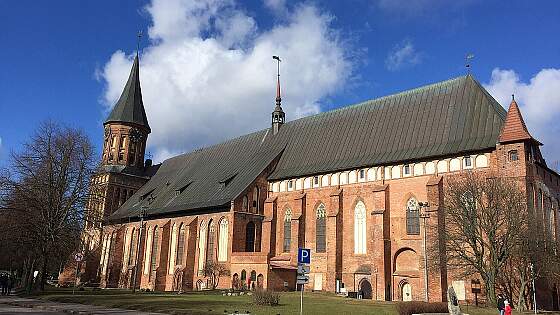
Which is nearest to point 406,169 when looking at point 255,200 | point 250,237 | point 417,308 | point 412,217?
point 412,217

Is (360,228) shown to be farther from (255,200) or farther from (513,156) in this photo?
(513,156)

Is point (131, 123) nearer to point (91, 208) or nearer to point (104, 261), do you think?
point (104, 261)

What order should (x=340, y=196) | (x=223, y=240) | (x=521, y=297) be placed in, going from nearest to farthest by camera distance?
1. (x=521, y=297)
2. (x=340, y=196)
3. (x=223, y=240)

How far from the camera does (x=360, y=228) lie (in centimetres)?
4022

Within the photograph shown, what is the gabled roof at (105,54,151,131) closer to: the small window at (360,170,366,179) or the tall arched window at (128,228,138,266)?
the tall arched window at (128,228,138,266)

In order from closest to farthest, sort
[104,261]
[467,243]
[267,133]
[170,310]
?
[170,310] < [467,243] < [267,133] < [104,261]

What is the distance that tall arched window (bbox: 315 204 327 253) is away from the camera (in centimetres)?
4238

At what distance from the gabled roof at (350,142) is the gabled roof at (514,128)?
858mm

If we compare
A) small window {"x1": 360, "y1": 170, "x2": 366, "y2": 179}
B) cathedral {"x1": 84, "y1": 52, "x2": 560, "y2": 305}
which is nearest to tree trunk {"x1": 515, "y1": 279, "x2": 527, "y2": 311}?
cathedral {"x1": 84, "y1": 52, "x2": 560, "y2": 305}

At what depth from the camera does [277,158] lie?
164ft

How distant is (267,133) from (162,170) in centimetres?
2245

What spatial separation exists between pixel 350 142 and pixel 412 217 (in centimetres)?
979

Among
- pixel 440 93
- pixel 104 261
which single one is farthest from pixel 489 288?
pixel 104 261

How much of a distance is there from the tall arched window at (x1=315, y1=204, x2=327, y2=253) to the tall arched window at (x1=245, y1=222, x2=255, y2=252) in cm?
679
